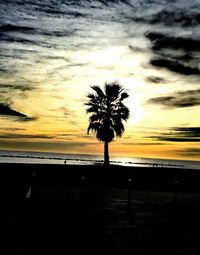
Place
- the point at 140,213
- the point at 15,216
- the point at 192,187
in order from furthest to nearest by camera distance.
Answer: the point at 192,187
the point at 140,213
the point at 15,216

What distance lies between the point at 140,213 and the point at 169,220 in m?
1.45

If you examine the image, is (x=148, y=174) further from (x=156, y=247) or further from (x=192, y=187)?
(x=156, y=247)

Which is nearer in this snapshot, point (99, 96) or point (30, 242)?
point (30, 242)

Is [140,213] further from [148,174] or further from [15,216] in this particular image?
[148,174]

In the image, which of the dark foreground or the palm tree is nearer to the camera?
the dark foreground

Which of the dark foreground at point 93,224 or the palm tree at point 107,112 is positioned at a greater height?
the palm tree at point 107,112

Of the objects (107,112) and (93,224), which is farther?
(107,112)

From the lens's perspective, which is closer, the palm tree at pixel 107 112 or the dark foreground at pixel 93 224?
the dark foreground at pixel 93 224

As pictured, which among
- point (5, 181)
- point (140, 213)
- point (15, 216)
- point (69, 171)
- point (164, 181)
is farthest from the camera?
point (69, 171)

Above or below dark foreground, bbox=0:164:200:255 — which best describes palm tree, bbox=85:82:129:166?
above

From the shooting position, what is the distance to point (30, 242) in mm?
8930

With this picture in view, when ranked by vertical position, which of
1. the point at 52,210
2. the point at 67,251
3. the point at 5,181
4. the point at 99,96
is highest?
the point at 99,96

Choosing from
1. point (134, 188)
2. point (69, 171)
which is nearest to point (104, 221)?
point (134, 188)

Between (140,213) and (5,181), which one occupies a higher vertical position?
(5,181)
